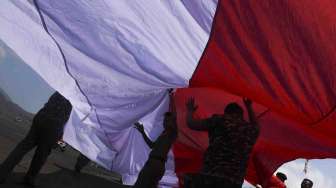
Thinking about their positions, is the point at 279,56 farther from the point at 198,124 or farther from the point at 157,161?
the point at 157,161

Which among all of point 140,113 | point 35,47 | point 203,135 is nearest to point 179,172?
point 203,135

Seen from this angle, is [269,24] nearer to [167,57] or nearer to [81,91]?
[167,57]

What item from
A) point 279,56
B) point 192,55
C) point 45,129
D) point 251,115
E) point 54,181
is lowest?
point 54,181

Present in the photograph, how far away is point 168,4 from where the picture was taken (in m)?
4.45

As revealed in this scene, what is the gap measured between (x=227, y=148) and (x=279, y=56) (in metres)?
1.02

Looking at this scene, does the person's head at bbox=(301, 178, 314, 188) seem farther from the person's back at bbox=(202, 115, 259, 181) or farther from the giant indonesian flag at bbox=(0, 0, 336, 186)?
the person's back at bbox=(202, 115, 259, 181)

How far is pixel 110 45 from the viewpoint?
493 cm

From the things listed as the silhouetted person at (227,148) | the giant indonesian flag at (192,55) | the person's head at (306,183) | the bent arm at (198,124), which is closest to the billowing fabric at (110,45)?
the giant indonesian flag at (192,55)

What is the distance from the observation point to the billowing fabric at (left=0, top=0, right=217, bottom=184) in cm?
453

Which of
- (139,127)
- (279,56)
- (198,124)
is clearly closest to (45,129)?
(139,127)

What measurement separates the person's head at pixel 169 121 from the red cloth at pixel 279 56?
5.44ft

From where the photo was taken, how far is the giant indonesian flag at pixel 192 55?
13.3 feet

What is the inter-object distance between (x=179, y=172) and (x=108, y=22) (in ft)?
11.6

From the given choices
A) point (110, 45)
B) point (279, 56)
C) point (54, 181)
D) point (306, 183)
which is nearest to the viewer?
point (279, 56)
